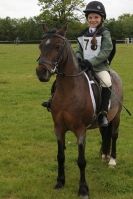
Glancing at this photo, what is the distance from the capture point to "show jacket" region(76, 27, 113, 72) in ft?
26.0

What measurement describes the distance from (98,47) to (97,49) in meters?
0.04

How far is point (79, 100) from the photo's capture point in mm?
7379

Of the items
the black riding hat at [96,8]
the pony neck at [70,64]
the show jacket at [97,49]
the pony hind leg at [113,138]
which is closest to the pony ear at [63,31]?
the pony neck at [70,64]

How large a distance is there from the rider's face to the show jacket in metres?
0.13

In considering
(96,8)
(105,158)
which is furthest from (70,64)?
(105,158)

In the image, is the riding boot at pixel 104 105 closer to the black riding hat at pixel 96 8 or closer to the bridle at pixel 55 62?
the bridle at pixel 55 62

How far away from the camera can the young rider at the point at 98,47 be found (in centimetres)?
797

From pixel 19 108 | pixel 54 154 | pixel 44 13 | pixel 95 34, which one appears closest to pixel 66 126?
pixel 95 34

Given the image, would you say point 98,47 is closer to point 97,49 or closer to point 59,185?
point 97,49

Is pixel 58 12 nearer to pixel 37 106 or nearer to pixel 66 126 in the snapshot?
pixel 37 106

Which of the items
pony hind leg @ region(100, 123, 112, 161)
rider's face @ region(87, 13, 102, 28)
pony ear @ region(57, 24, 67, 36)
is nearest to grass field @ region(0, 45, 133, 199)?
pony hind leg @ region(100, 123, 112, 161)

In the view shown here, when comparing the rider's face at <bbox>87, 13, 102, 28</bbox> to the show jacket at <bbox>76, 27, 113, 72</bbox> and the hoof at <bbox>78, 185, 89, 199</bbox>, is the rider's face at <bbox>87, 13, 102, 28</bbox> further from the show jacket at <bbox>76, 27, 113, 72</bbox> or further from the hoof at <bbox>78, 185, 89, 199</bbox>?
the hoof at <bbox>78, 185, 89, 199</bbox>

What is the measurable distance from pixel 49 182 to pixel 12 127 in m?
4.68

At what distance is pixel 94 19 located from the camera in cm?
810
